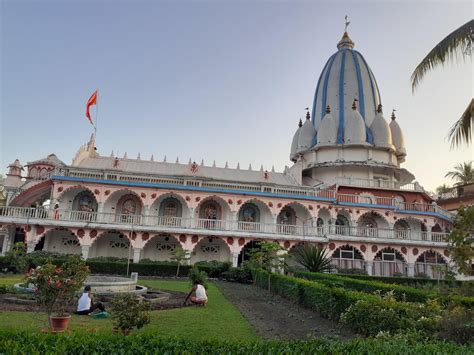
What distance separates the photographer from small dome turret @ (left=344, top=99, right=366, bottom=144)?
36.1 metres

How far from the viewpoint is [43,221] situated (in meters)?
24.7

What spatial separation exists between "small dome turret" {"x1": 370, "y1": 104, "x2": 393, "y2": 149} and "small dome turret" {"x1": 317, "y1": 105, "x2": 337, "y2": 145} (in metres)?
4.04

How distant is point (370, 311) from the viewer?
8992 mm

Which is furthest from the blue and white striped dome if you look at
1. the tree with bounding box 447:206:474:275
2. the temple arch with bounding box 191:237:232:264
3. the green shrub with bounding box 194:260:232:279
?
the tree with bounding box 447:206:474:275

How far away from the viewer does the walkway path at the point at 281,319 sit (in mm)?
9446

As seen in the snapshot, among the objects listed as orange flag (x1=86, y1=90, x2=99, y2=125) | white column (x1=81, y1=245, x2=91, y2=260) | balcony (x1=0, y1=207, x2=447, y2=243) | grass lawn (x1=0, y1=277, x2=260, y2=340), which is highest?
orange flag (x1=86, y1=90, x2=99, y2=125)

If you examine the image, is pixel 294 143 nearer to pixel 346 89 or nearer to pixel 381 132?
pixel 346 89

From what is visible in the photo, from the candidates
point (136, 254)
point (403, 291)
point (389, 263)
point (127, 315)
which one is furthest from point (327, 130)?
point (127, 315)

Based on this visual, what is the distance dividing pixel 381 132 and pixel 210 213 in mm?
20078

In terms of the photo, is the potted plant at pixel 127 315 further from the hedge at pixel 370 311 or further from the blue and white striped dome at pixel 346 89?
the blue and white striped dome at pixel 346 89

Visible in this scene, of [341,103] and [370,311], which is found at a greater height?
[341,103]

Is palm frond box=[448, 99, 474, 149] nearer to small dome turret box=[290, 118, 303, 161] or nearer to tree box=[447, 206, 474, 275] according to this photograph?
tree box=[447, 206, 474, 275]

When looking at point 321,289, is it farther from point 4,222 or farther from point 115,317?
point 4,222

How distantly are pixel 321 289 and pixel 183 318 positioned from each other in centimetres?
465
